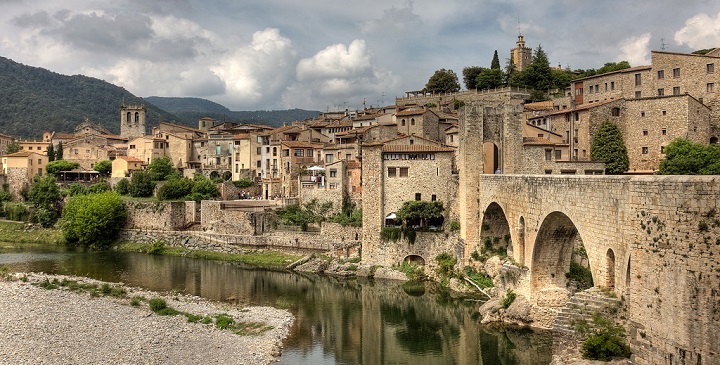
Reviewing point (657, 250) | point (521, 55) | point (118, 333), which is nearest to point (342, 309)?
point (118, 333)

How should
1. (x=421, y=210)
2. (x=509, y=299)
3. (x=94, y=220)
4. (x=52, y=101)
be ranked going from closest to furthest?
(x=509, y=299), (x=421, y=210), (x=94, y=220), (x=52, y=101)

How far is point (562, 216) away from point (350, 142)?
1054 inches

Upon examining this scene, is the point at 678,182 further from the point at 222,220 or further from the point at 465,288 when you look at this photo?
the point at 222,220

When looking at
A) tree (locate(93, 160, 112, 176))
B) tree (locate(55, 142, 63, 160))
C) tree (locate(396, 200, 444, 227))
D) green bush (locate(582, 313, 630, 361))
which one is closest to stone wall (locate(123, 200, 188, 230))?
tree (locate(93, 160, 112, 176))

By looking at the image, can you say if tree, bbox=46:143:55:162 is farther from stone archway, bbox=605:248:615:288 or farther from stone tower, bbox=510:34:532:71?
stone archway, bbox=605:248:615:288

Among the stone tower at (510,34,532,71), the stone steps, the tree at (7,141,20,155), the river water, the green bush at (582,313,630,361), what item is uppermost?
the stone tower at (510,34,532,71)

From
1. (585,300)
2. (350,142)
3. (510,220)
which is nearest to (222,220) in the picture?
(350,142)

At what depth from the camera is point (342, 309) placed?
2895 cm

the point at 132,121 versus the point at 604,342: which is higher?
the point at 132,121

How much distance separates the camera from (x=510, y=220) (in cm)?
2675

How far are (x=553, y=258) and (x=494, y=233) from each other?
7105mm

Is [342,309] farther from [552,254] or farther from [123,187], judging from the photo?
[123,187]

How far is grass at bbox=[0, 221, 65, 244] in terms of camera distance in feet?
161

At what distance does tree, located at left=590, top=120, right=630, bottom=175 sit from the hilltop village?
54 centimetres
